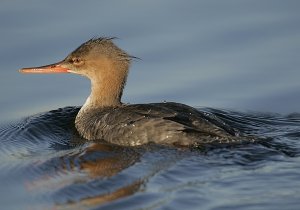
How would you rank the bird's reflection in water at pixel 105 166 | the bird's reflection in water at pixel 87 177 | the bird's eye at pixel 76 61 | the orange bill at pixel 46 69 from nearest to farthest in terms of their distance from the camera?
the bird's reflection in water at pixel 105 166
the bird's reflection in water at pixel 87 177
the orange bill at pixel 46 69
the bird's eye at pixel 76 61

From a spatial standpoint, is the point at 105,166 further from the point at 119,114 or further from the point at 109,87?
the point at 109,87

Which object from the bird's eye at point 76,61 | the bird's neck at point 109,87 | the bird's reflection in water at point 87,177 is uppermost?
the bird's eye at point 76,61

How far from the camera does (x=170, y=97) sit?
42.9 ft

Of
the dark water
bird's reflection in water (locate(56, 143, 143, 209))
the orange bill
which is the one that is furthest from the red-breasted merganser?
bird's reflection in water (locate(56, 143, 143, 209))

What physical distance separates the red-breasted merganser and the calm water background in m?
0.32

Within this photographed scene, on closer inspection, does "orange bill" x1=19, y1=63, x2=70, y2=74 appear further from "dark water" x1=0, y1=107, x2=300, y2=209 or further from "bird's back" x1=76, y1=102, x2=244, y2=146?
"bird's back" x1=76, y1=102, x2=244, y2=146

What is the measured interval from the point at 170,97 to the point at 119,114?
164 cm

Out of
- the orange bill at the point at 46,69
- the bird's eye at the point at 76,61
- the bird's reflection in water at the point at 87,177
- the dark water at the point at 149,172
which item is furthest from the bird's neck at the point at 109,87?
the bird's reflection in water at the point at 87,177

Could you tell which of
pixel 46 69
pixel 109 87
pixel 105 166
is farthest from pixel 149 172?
pixel 46 69

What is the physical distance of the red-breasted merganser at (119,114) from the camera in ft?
36.3

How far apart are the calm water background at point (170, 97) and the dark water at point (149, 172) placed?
15mm

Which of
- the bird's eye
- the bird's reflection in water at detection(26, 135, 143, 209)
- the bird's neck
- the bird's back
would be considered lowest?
the bird's reflection in water at detection(26, 135, 143, 209)

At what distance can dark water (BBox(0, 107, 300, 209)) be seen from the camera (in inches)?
350

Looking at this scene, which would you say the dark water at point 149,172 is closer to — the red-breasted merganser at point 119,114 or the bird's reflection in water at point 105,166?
the bird's reflection in water at point 105,166
